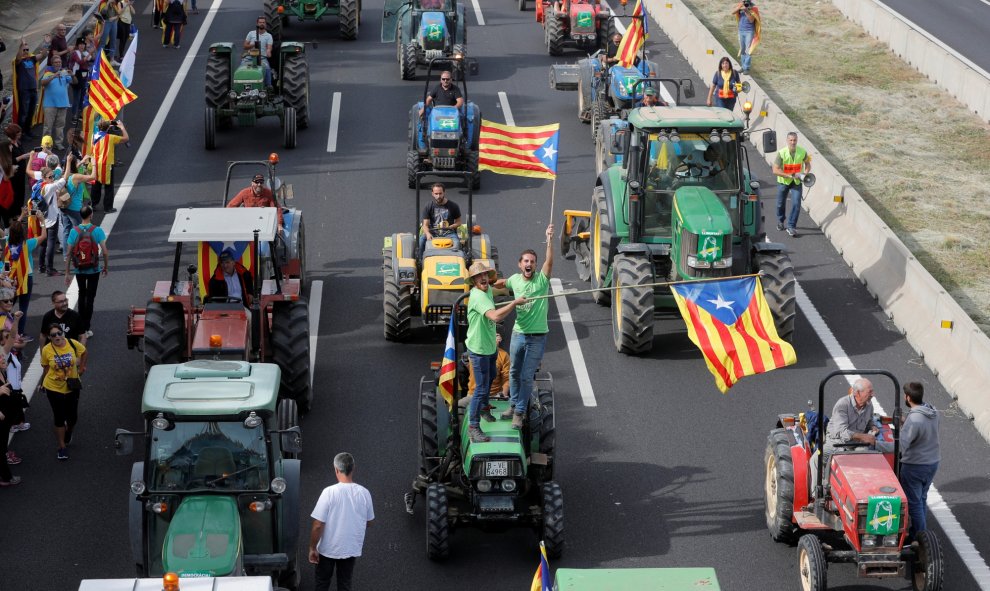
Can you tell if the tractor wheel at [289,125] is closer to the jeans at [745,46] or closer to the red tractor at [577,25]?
the red tractor at [577,25]

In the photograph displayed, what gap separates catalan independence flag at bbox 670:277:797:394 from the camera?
15.1 m

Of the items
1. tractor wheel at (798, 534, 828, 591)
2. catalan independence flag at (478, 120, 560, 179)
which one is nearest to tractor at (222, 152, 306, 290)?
catalan independence flag at (478, 120, 560, 179)

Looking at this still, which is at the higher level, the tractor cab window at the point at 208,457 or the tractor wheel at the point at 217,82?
the tractor cab window at the point at 208,457

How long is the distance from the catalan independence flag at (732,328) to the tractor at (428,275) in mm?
3820

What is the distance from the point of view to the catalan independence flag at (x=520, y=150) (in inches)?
777

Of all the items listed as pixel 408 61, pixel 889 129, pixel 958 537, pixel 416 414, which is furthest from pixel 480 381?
pixel 408 61

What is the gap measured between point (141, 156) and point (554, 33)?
10.5 metres

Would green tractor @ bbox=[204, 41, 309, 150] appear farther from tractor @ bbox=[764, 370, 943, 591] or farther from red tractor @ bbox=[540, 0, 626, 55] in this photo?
tractor @ bbox=[764, 370, 943, 591]

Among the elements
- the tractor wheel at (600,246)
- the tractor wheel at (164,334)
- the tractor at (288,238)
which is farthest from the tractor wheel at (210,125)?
the tractor wheel at (164,334)

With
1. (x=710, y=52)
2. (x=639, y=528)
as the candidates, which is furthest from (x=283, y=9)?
(x=639, y=528)

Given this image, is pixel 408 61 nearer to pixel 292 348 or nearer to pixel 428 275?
pixel 428 275

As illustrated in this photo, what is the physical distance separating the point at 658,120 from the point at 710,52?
1365 centimetres

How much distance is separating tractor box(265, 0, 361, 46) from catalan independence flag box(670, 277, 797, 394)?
21.1m

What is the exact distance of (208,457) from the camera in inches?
498
